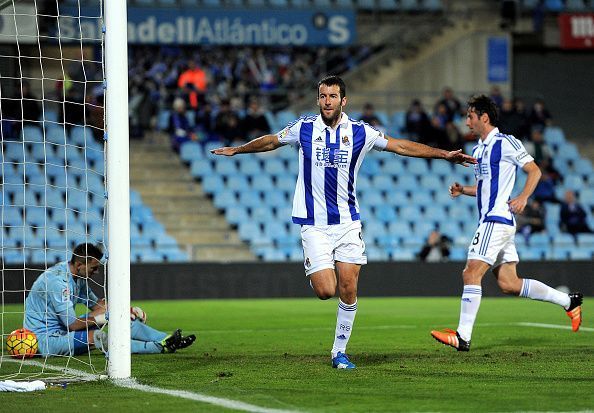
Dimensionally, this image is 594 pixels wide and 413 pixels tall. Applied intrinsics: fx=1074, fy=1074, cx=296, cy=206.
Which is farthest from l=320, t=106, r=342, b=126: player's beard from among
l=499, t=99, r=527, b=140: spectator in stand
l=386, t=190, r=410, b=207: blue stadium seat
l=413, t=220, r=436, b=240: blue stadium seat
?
l=499, t=99, r=527, b=140: spectator in stand

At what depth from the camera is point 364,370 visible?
8336 mm

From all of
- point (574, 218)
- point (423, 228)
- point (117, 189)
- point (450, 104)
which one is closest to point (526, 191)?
point (117, 189)

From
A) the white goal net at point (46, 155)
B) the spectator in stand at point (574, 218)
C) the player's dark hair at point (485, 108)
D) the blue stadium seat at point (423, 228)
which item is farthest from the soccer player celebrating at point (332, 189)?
the spectator in stand at point (574, 218)

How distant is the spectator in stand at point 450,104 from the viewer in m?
25.7

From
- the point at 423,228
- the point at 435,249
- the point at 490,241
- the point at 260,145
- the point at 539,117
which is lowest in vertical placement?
the point at 435,249

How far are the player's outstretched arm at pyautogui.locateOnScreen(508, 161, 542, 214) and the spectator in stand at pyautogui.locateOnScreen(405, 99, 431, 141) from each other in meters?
14.9

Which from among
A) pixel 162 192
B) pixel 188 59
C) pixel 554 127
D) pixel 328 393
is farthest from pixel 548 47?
pixel 328 393

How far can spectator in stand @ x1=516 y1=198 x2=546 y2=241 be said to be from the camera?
23062 mm

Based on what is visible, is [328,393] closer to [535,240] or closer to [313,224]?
[313,224]

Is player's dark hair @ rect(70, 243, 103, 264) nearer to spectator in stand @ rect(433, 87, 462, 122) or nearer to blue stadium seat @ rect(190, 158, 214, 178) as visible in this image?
blue stadium seat @ rect(190, 158, 214, 178)

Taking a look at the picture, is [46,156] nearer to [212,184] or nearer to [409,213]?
[212,184]

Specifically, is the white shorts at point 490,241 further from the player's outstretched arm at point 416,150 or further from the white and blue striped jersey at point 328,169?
the white and blue striped jersey at point 328,169

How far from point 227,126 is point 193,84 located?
141 cm

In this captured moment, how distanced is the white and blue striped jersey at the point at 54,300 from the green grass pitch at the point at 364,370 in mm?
473
